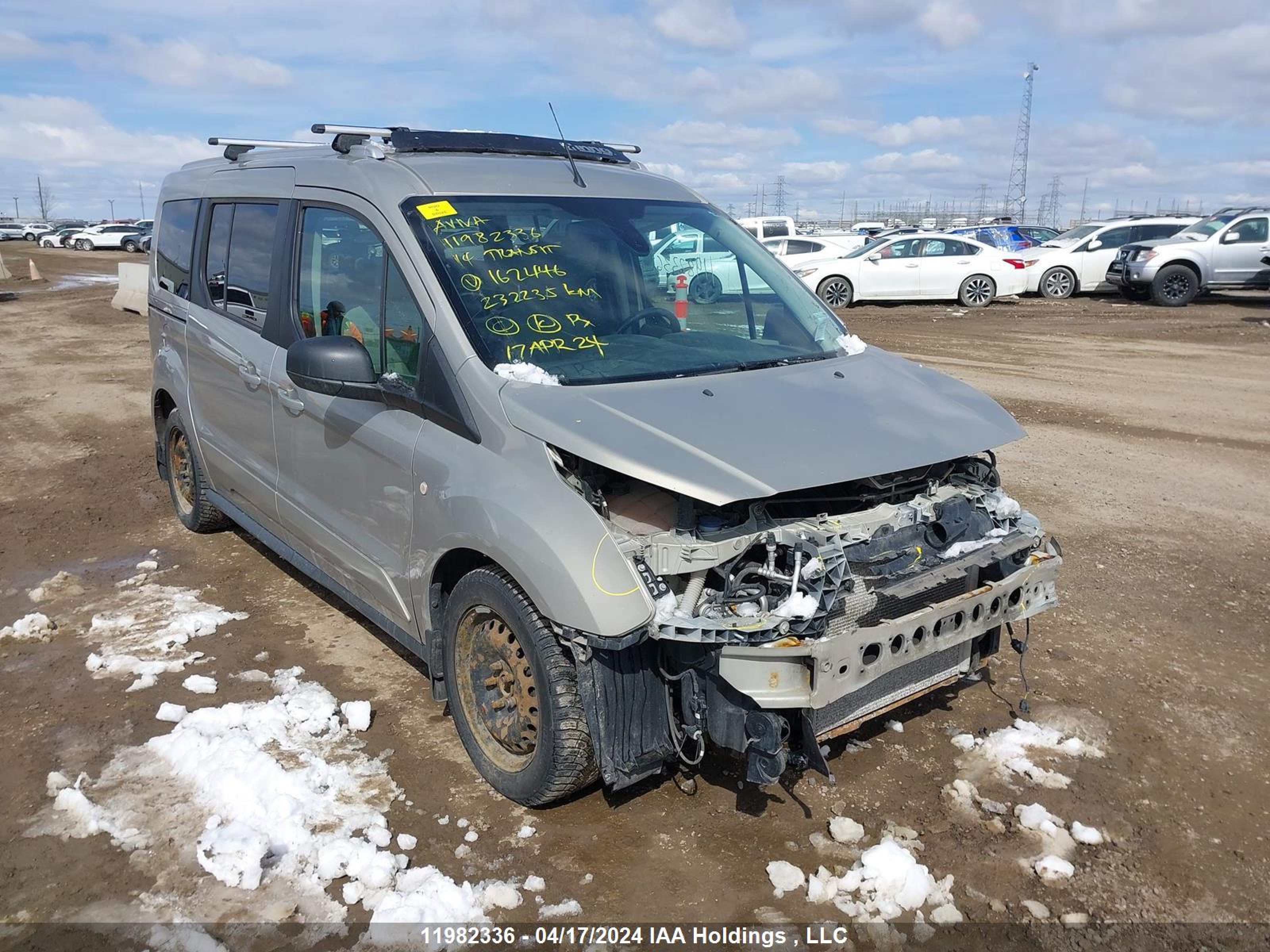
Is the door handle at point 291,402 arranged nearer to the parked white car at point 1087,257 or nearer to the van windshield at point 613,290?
the van windshield at point 613,290

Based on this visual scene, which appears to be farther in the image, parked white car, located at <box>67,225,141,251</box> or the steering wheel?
parked white car, located at <box>67,225,141,251</box>

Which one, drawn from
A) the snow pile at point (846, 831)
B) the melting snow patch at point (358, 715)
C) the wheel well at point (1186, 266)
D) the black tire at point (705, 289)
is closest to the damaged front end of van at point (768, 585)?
the snow pile at point (846, 831)

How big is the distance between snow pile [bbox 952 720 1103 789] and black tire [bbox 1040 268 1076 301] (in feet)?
66.8

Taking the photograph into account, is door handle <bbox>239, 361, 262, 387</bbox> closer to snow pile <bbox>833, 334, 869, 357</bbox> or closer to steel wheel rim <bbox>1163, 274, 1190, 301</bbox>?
snow pile <bbox>833, 334, 869, 357</bbox>

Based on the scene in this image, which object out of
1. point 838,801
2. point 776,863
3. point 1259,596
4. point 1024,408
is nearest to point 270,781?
point 776,863

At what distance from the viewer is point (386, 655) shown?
468 centimetres

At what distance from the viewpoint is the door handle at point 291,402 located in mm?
4250

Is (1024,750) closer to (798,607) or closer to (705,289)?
(798,607)

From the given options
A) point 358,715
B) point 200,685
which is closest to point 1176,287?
point 358,715

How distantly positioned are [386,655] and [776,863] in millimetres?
2247

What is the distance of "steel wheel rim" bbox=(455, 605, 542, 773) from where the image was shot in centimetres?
331

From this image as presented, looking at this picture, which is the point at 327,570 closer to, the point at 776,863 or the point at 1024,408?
the point at 776,863

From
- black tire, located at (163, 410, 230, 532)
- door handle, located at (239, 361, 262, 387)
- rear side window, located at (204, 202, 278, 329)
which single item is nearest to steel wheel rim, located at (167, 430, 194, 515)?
black tire, located at (163, 410, 230, 532)

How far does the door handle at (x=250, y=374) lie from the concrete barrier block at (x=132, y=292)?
16768 mm
